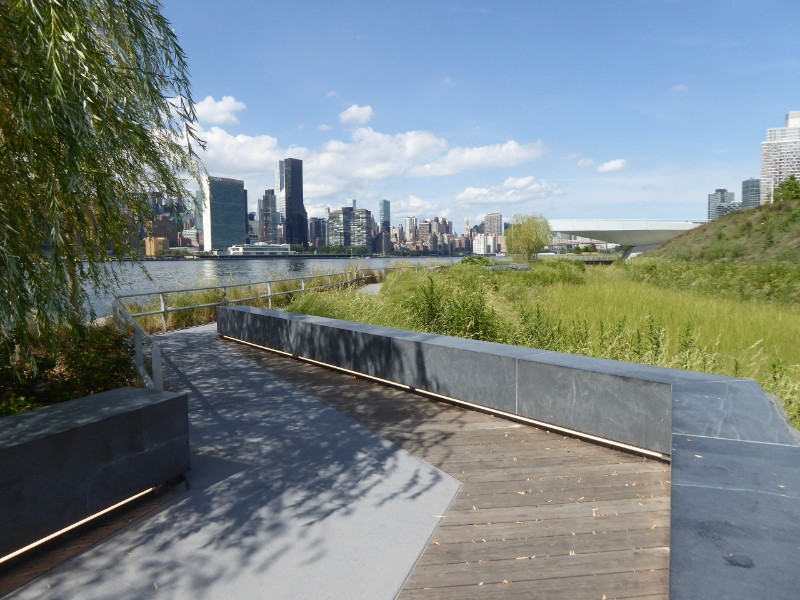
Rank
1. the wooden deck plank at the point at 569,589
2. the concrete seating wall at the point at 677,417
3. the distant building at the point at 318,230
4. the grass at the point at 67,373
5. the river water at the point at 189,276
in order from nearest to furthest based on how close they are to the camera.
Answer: the concrete seating wall at the point at 677,417 < the wooden deck plank at the point at 569,589 < the grass at the point at 67,373 < the river water at the point at 189,276 < the distant building at the point at 318,230

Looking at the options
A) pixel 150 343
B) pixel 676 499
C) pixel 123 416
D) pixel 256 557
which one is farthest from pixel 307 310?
pixel 676 499

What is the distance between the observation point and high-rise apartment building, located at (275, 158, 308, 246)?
124119 millimetres

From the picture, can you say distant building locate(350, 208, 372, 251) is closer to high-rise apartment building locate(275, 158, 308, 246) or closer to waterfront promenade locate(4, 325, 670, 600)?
high-rise apartment building locate(275, 158, 308, 246)

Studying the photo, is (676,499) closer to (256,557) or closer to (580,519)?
(580,519)

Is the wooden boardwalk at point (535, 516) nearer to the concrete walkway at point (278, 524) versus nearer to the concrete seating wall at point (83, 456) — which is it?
the concrete walkway at point (278, 524)

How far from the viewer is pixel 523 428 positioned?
188 inches

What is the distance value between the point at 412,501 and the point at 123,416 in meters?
2.01

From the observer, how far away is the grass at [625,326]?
587cm

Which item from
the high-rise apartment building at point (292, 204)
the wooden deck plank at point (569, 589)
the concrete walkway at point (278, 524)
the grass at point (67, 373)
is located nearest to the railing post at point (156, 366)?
the grass at point (67, 373)

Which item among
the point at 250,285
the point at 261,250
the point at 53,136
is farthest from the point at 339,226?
the point at 53,136

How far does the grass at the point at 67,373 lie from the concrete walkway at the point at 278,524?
100 cm

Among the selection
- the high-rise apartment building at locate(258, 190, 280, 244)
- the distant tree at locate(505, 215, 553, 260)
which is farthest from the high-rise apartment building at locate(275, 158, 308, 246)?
the distant tree at locate(505, 215, 553, 260)

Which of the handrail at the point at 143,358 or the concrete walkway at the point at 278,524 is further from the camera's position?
the handrail at the point at 143,358

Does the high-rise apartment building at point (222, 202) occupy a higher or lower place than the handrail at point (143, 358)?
higher
